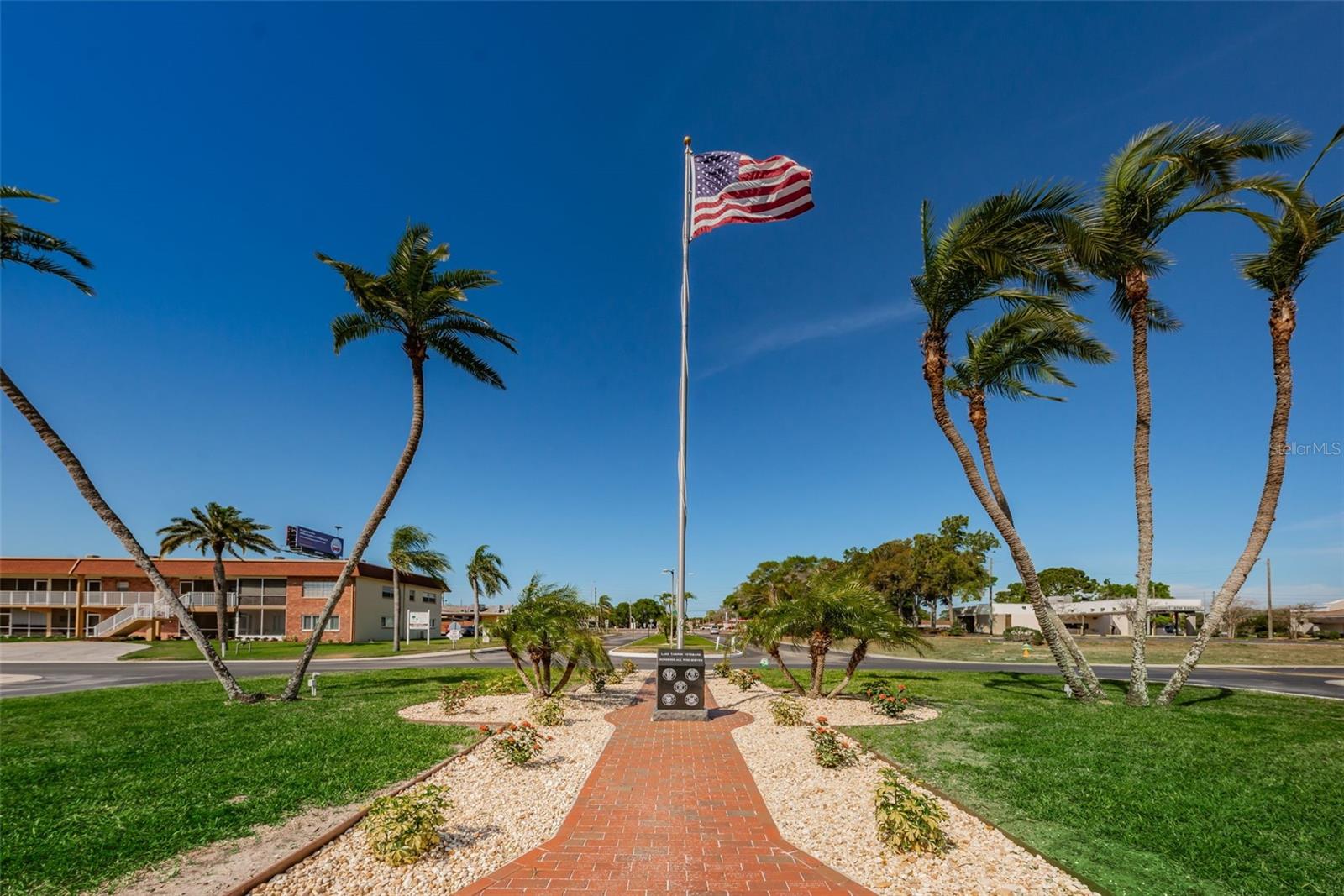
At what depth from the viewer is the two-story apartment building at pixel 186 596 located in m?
43.5

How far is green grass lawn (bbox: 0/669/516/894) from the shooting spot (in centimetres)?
551

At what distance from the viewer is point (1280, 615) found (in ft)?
202

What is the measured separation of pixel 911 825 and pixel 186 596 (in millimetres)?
53934

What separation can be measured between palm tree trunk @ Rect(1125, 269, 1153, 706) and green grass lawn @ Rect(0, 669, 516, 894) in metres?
14.5

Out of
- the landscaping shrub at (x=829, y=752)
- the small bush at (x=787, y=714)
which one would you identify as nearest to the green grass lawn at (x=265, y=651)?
the small bush at (x=787, y=714)

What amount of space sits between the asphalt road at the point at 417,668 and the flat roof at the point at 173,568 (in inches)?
586

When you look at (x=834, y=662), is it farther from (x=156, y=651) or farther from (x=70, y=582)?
(x=70, y=582)

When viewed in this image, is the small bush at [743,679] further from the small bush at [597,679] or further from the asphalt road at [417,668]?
the asphalt road at [417,668]

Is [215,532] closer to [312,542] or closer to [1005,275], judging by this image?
[312,542]

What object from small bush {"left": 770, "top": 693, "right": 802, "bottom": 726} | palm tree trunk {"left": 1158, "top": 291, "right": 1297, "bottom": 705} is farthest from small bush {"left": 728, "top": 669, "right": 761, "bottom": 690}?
palm tree trunk {"left": 1158, "top": 291, "right": 1297, "bottom": 705}

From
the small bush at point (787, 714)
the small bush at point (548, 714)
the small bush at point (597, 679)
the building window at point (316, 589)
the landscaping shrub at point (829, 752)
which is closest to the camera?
the landscaping shrub at point (829, 752)

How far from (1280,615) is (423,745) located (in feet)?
286

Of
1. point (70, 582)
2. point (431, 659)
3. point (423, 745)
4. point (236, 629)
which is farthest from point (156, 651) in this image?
point (423, 745)

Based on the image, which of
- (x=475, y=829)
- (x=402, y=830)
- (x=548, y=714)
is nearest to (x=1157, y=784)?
(x=475, y=829)
